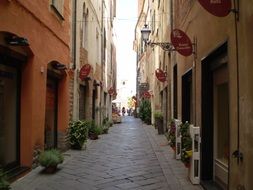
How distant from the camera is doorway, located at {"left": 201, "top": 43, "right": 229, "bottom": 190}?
8.35m

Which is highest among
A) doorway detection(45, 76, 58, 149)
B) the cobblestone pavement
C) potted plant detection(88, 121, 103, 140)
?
doorway detection(45, 76, 58, 149)

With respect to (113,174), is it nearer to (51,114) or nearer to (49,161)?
(49,161)

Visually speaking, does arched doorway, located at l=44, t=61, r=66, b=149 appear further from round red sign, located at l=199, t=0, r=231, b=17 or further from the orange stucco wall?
round red sign, located at l=199, t=0, r=231, b=17

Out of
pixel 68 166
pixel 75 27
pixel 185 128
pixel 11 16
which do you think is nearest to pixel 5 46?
pixel 11 16

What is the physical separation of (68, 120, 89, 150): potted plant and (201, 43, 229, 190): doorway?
6728 millimetres

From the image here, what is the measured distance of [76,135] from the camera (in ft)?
50.1

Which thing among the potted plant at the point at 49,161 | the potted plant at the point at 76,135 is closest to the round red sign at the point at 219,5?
the potted plant at the point at 49,161

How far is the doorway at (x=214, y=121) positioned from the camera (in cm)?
835

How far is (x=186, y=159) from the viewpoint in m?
9.58

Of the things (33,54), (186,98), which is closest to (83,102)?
(186,98)

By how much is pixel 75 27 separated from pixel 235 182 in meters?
10.8

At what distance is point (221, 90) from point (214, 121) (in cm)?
80

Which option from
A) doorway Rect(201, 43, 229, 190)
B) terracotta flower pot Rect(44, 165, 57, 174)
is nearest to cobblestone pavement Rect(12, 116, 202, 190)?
terracotta flower pot Rect(44, 165, 57, 174)

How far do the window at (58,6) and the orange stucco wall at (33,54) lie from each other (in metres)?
0.17
